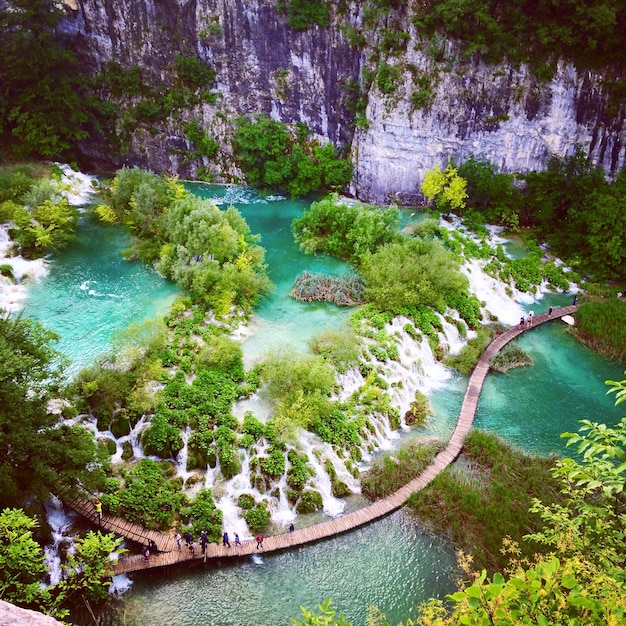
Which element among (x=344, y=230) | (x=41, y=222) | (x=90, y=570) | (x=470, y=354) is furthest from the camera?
(x=344, y=230)

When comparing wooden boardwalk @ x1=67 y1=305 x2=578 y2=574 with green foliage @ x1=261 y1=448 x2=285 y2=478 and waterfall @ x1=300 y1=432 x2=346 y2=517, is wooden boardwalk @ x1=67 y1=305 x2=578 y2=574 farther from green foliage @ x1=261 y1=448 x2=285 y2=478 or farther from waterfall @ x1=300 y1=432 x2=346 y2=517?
green foliage @ x1=261 y1=448 x2=285 y2=478

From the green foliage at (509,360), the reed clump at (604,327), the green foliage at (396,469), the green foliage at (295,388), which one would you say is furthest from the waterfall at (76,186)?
the reed clump at (604,327)

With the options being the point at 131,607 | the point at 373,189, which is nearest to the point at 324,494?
the point at 131,607

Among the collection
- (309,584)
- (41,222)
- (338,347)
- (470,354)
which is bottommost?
(309,584)

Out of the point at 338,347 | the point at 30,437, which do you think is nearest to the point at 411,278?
the point at 338,347

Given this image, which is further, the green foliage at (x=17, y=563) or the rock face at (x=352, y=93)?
the rock face at (x=352, y=93)

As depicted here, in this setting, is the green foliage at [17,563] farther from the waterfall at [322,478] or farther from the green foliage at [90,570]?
the waterfall at [322,478]

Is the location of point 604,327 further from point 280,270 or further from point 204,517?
point 204,517
